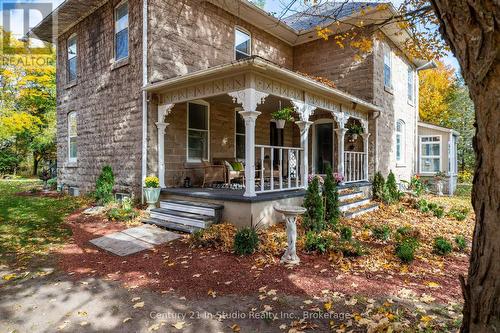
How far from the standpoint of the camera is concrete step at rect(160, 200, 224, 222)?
6.23 metres

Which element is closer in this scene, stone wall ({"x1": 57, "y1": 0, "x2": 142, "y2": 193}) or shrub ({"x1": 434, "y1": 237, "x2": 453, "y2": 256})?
shrub ({"x1": 434, "y1": 237, "x2": 453, "y2": 256})

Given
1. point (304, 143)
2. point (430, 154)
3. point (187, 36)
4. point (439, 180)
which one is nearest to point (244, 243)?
point (304, 143)

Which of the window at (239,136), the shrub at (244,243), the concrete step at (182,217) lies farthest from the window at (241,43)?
the shrub at (244,243)

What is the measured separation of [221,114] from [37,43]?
1536 centimetres

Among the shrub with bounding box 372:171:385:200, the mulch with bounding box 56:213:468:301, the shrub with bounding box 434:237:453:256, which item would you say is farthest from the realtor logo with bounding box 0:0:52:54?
the shrub with bounding box 434:237:453:256

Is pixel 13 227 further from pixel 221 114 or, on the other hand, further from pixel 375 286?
pixel 375 286

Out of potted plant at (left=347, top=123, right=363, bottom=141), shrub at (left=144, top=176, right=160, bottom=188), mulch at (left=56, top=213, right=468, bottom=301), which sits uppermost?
potted plant at (left=347, top=123, right=363, bottom=141)

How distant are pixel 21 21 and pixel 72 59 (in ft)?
12.2

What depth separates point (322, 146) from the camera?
11938 mm

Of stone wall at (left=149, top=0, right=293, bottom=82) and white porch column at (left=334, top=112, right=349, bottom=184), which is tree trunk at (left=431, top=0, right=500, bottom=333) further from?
white porch column at (left=334, top=112, right=349, bottom=184)

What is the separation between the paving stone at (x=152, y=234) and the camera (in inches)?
220

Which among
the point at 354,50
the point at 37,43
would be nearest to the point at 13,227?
the point at 354,50

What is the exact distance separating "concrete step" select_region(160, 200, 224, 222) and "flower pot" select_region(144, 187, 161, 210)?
295 millimetres

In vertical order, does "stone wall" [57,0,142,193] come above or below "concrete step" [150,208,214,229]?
above
